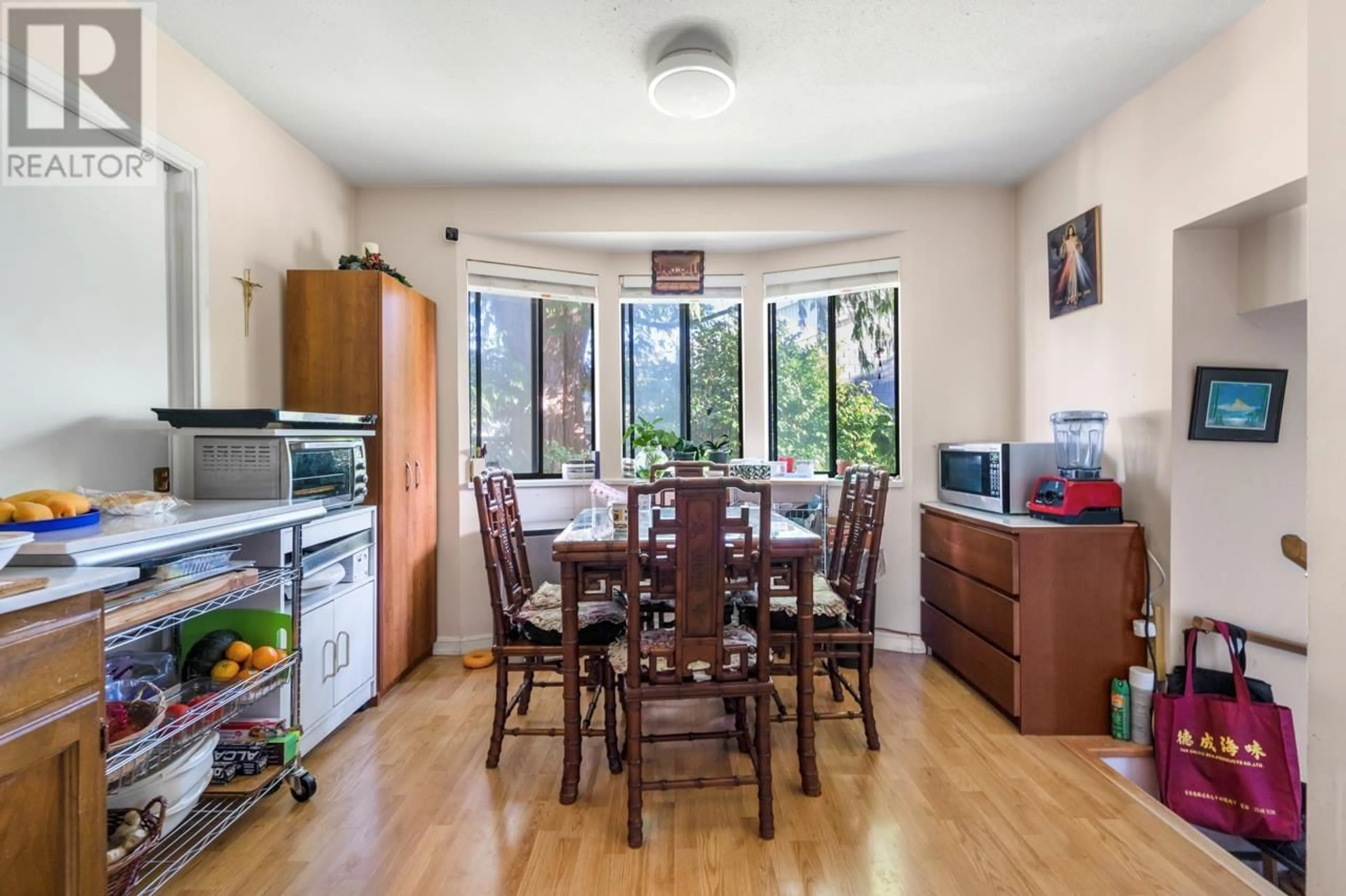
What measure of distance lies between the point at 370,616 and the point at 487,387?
162cm

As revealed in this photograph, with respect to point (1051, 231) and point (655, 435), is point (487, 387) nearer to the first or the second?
point (655, 435)

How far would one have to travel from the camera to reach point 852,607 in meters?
2.36

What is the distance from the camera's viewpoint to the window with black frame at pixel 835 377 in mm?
3682

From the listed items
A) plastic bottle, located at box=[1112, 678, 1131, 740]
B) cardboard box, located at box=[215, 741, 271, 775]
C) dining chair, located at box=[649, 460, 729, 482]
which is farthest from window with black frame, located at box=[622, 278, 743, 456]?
cardboard box, located at box=[215, 741, 271, 775]

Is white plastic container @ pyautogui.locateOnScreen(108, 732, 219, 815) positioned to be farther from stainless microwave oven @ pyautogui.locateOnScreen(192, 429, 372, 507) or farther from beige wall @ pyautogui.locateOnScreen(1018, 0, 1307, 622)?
beige wall @ pyautogui.locateOnScreen(1018, 0, 1307, 622)

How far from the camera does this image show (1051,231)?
3.06 meters

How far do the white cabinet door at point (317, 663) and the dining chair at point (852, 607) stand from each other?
1670 mm

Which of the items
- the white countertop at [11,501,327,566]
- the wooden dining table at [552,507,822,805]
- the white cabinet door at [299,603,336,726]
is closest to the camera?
the white countertop at [11,501,327,566]

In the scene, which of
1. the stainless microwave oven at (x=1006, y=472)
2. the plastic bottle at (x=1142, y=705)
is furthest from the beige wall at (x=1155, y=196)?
the plastic bottle at (x=1142, y=705)

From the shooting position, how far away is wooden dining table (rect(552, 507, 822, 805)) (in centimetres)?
191

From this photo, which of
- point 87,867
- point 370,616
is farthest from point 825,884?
point 370,616

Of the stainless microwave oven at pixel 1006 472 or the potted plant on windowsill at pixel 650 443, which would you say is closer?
the stainless microwave oven at pixel 1006 472

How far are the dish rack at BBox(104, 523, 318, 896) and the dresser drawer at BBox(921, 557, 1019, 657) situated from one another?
275cm

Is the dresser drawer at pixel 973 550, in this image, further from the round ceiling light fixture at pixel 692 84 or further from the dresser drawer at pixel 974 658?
the round ceiling light fixture at pixel 692 84
